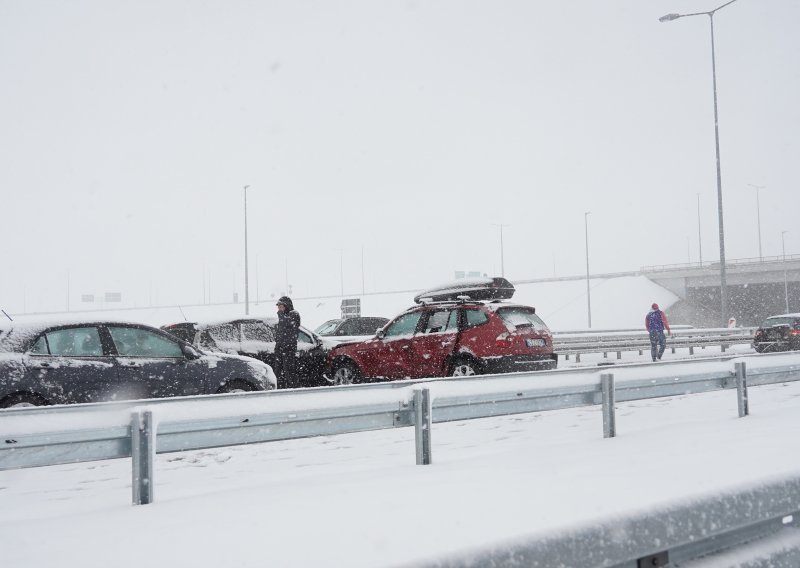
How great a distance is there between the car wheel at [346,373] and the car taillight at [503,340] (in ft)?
9.57

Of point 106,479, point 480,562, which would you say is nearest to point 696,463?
point 480,562

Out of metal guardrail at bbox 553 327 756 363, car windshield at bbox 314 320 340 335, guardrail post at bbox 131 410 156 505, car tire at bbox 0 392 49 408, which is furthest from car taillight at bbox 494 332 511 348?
metal guardrail at bbox 553 327 756 363

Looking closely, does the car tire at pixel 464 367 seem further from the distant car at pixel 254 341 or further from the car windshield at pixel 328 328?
the car windshield at pixel 328 328

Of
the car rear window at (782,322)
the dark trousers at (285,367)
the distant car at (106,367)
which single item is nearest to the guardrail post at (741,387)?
the distant car at (106,367)

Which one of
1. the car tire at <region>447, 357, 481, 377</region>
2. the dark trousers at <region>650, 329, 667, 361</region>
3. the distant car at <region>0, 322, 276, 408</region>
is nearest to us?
the distant car at <region>0, 322, 276, 408</region>

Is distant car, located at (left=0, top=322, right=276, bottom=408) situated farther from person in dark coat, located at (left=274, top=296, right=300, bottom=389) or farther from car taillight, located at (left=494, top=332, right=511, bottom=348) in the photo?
car taillight, located at (left=494, top=332, right=511, bottom=348)

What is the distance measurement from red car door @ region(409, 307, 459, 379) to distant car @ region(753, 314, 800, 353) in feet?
50.6

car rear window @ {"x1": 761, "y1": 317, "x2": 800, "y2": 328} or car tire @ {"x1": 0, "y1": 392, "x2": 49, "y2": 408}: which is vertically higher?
car rear window @ {"x1": 761, "y1": 317, "x2": 800, "y2": 328}

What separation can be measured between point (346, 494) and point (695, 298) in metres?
60.6

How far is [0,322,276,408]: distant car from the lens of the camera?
8234 mm

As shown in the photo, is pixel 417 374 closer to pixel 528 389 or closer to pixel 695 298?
pixel 528 389

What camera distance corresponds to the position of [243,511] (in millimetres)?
4168

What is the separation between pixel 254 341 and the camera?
13.9 m

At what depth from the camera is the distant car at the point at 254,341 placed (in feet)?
44.0
